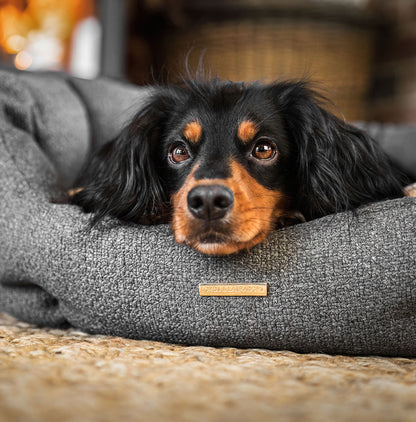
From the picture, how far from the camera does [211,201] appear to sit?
3.43ft

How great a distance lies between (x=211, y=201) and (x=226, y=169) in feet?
0.44

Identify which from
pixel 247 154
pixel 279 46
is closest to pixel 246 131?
pixel 247 154

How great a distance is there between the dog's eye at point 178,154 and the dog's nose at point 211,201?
31cm

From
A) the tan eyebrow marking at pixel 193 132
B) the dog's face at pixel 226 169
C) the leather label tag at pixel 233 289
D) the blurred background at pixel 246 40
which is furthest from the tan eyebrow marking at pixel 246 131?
the blurred background at pixel 246 40

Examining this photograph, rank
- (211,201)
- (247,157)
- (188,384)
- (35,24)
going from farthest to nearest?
(35,24)
(247,157)
(211,201)
(188,384)

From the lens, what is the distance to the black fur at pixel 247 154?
131cm

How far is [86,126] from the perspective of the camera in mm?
1946

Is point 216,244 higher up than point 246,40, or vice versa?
point 246,40

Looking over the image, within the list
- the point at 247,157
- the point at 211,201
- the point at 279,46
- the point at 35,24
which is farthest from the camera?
the point at 279,46

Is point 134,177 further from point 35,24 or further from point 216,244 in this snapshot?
point 35,24

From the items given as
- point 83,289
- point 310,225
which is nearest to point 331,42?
point 310,225

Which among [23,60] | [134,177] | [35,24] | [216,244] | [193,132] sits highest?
[35,24]

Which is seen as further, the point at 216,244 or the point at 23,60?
the point at 23,60

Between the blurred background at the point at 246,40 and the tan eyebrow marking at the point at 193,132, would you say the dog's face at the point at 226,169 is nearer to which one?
the tan eyebrow marking at the point at 193,132
